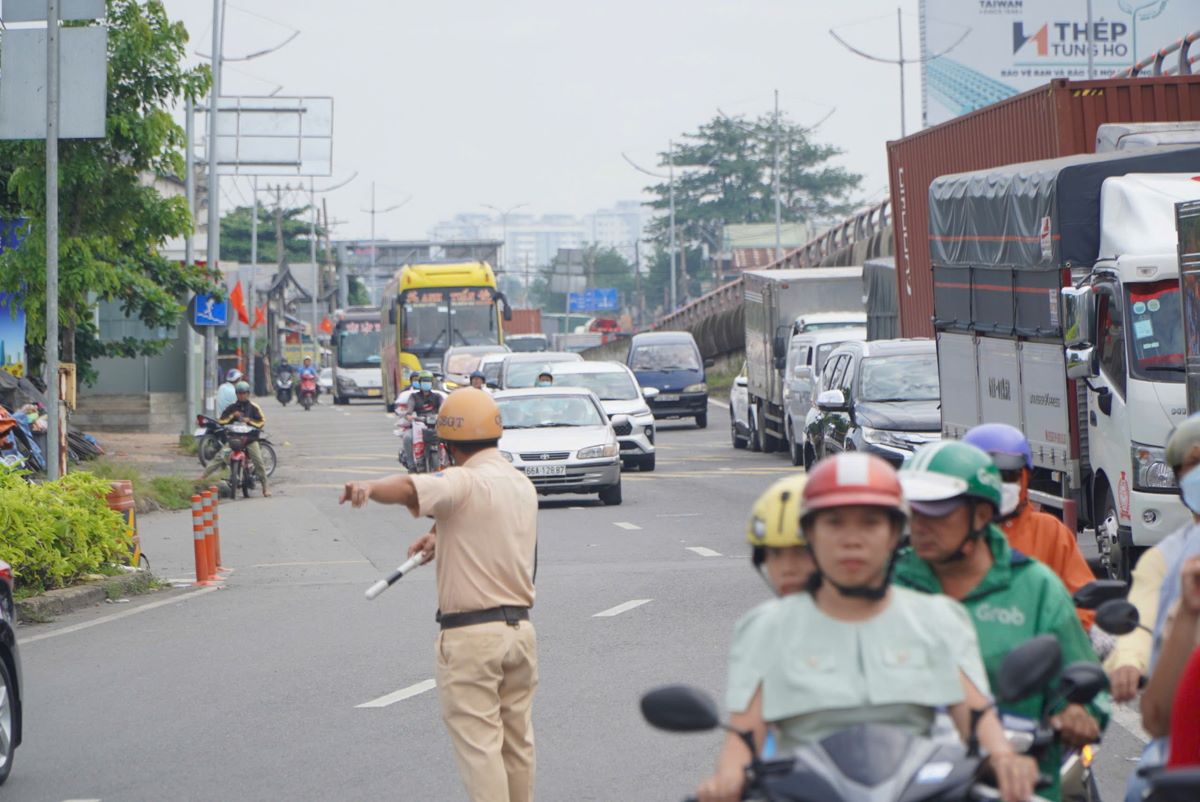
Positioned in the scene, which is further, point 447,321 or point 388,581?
point 447,321

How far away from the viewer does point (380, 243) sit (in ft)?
475

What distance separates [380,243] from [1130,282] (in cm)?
13327

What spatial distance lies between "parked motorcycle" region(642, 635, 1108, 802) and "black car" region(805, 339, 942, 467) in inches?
572

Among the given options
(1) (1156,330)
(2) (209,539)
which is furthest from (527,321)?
(1) (1156,330)

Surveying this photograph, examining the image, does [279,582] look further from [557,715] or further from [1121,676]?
[1121,676]

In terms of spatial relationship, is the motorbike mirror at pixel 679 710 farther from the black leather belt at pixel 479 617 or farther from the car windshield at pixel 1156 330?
the car windshield at pixel 1156 330

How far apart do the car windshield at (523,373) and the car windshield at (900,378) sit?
42.7 ft

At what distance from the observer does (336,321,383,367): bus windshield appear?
233 ft

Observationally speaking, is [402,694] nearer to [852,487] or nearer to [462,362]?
[852,487]

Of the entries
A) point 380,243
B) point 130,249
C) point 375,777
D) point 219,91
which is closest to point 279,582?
point 375,777

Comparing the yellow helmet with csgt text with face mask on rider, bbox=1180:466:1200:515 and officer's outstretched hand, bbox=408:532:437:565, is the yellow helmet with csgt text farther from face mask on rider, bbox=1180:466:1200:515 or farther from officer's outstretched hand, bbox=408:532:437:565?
officer's outstretched hand, bbox=408:532:437:565

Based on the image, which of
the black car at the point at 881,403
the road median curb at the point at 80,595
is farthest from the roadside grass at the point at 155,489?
the black car at the point at 881,403

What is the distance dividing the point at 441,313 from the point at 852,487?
47.4m

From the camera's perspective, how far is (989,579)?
15.7 ft
